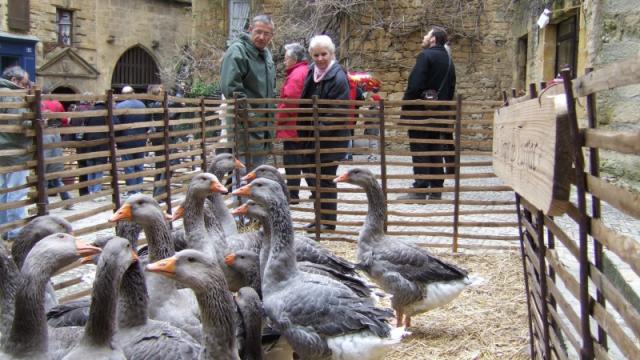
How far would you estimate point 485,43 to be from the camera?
19.5m

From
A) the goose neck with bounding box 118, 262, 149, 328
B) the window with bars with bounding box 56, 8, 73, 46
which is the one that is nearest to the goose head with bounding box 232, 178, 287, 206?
the goose neck with bounding box 118, 262, 149, 328

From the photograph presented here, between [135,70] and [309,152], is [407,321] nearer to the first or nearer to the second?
[309,152]

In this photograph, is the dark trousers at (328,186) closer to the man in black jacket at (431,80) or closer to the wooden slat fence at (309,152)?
the wooden slat fence at (309,152)

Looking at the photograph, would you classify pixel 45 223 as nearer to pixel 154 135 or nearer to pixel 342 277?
pixel 342 277

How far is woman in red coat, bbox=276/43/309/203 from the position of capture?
30.2ft

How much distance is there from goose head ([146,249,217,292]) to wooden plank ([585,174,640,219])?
2.12 m

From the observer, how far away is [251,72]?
30.0 ft

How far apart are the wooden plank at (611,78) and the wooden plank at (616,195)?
299 mm

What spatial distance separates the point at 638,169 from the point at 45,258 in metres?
7.01

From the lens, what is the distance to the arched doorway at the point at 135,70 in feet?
111

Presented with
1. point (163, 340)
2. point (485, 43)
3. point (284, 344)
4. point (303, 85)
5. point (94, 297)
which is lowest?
point (284, 344)

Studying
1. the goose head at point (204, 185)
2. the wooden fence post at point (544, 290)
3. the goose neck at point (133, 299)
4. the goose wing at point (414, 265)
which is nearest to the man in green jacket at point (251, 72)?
the goose head at point (204, 185)

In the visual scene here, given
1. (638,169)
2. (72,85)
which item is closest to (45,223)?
(638,169)

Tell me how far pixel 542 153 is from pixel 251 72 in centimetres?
690
